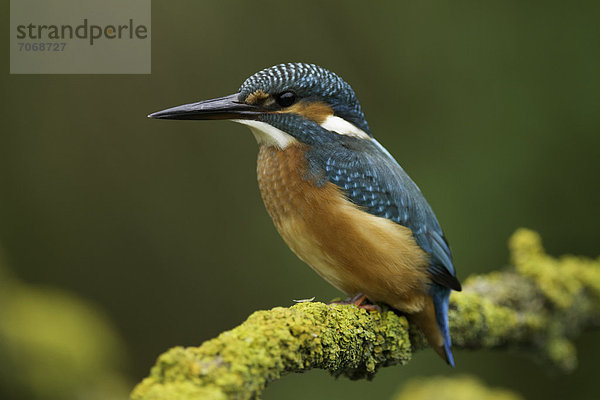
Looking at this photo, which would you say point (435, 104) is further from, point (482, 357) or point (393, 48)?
point (482, 357)

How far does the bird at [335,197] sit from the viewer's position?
1.83 metres

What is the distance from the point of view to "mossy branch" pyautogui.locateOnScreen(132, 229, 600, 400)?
1091 millimetres

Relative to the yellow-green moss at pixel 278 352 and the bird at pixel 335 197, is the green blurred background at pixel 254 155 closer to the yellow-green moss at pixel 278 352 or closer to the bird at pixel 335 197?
the bird at pixel 335 197

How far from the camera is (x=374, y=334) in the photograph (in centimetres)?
175

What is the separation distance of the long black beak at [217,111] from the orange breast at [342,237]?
148mm

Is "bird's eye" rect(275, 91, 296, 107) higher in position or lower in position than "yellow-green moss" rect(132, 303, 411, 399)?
higher

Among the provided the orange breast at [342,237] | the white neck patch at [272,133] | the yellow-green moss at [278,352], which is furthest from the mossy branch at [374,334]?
the white neck patch at [272,133]

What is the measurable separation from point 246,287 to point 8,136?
1617 millimetres

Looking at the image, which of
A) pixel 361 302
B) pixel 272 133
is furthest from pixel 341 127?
pixel 361 302

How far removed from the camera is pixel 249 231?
12.0 feet

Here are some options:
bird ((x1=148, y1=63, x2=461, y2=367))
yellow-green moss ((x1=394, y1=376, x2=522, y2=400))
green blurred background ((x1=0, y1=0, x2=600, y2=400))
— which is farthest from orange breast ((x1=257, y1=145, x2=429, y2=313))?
green blurred background ((x1=0, y1=0, x2=600, y2=400))

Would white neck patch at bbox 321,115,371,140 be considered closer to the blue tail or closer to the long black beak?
the long black beak

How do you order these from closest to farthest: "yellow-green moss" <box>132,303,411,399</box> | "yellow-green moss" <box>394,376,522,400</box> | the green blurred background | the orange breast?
"yellow-green moss" <box>132,303,411,399</box> < the orange breast < "yellow-green moss" <box>394,376,522,400</box> < the green blurred background

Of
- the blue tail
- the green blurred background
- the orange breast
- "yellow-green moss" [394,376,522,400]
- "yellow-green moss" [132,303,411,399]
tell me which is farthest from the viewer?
the green blurred background
